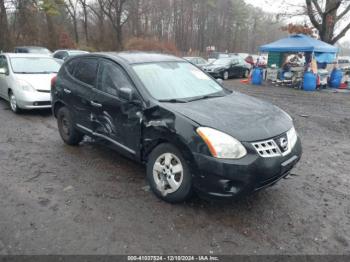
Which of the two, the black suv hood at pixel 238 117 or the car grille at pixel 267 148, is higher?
the black suv hood at pixel 238 117

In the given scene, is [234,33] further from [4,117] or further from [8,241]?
[8,241]

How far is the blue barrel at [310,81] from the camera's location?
13.8m

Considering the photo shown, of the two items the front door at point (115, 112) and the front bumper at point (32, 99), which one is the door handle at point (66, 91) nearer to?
the front door at point (115, 112)

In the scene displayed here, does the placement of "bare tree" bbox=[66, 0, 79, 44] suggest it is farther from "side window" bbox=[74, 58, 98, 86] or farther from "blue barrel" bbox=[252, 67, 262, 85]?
"side window" bbox=[74, 58, 98, 86]

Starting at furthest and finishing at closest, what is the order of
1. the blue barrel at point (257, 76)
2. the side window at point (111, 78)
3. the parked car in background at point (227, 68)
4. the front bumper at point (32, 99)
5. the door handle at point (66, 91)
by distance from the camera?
the parked car in background at point (227, 68) < the blue barrel at point (257, 76) < the front bumper at point (32, 99) < the door handle at point (66, 91) < the side window at point (111, 78)

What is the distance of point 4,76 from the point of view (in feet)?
25.6

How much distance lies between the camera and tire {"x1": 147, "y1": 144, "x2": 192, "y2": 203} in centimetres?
315

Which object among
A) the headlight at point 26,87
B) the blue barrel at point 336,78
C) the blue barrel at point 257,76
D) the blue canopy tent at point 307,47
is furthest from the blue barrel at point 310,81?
the headlight at point 26,87

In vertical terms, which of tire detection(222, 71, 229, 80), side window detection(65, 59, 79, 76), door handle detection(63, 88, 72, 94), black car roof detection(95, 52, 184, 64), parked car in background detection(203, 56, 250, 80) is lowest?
tire detection(222, 71, 229, 80)

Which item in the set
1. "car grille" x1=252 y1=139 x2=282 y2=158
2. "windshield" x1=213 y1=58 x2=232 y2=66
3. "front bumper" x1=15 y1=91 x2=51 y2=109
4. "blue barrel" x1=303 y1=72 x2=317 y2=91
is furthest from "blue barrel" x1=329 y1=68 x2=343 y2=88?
"car grille" x1=252 y1=139 x2=282 y2=158

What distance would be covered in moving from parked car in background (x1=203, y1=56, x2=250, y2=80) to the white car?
11.6 m

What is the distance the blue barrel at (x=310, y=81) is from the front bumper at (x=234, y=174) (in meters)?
12.3

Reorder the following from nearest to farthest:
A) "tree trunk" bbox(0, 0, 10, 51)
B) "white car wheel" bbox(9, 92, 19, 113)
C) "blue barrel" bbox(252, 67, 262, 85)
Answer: "white car wheel" bbox(9, 92, 19, 113) → "blue barrel" bbox(252, 67, 262, 85) → "tree trunk" bbox(0, 0, 10, 51)

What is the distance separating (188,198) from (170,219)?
1.01 ft
